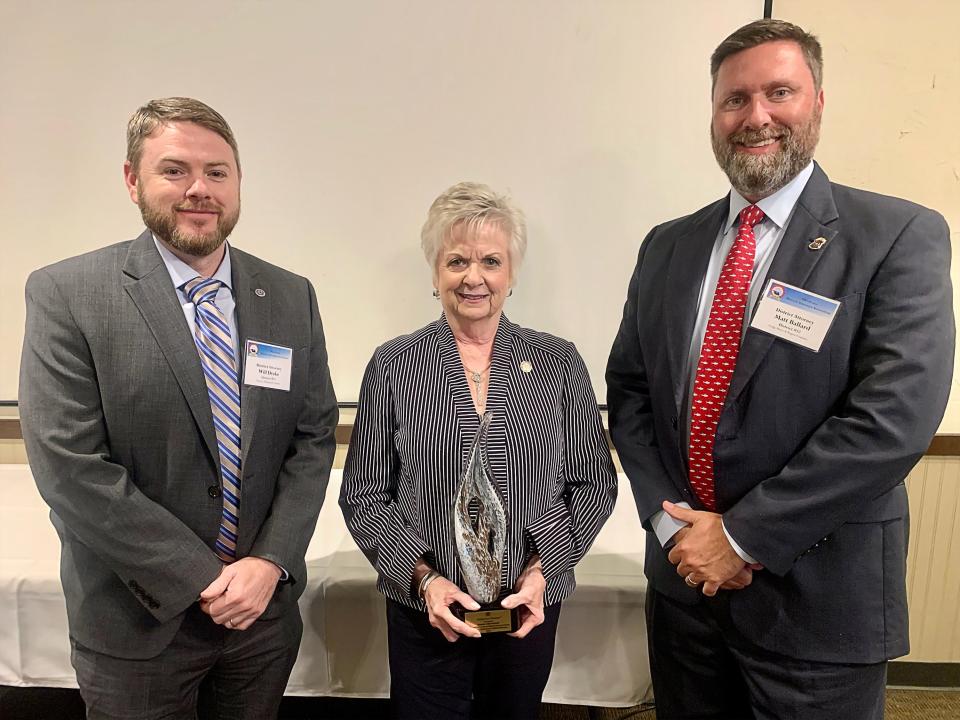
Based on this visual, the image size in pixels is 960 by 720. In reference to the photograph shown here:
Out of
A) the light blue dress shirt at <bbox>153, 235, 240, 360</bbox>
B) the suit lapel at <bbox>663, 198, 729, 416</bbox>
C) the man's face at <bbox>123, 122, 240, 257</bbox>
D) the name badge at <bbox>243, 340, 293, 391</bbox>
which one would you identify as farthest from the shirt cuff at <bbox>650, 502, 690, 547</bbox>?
the man's face at <bbox>123, 122, 240, 257</bbox>

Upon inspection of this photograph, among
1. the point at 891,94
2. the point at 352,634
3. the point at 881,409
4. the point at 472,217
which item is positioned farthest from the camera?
the point at 891,94

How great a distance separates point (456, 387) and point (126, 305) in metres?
0.71

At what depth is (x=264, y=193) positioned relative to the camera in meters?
2.28

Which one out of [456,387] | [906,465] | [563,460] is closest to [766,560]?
[906,465]

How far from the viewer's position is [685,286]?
1360 millimetres

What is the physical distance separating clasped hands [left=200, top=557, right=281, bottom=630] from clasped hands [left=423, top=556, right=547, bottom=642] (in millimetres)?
354

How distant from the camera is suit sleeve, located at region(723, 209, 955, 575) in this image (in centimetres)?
109

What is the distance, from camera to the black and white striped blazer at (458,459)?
1.39m

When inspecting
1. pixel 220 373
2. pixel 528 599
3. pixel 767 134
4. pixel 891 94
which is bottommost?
pixel 528 599

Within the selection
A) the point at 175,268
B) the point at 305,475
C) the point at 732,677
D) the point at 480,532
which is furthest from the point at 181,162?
the point at 732,677

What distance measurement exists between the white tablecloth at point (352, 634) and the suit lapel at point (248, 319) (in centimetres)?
76

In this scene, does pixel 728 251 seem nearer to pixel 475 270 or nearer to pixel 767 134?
pixel 767 134

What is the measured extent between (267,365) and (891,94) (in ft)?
7.52

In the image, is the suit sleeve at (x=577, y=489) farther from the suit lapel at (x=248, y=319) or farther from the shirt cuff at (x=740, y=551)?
the suit lapel at (x=248, y=319)
